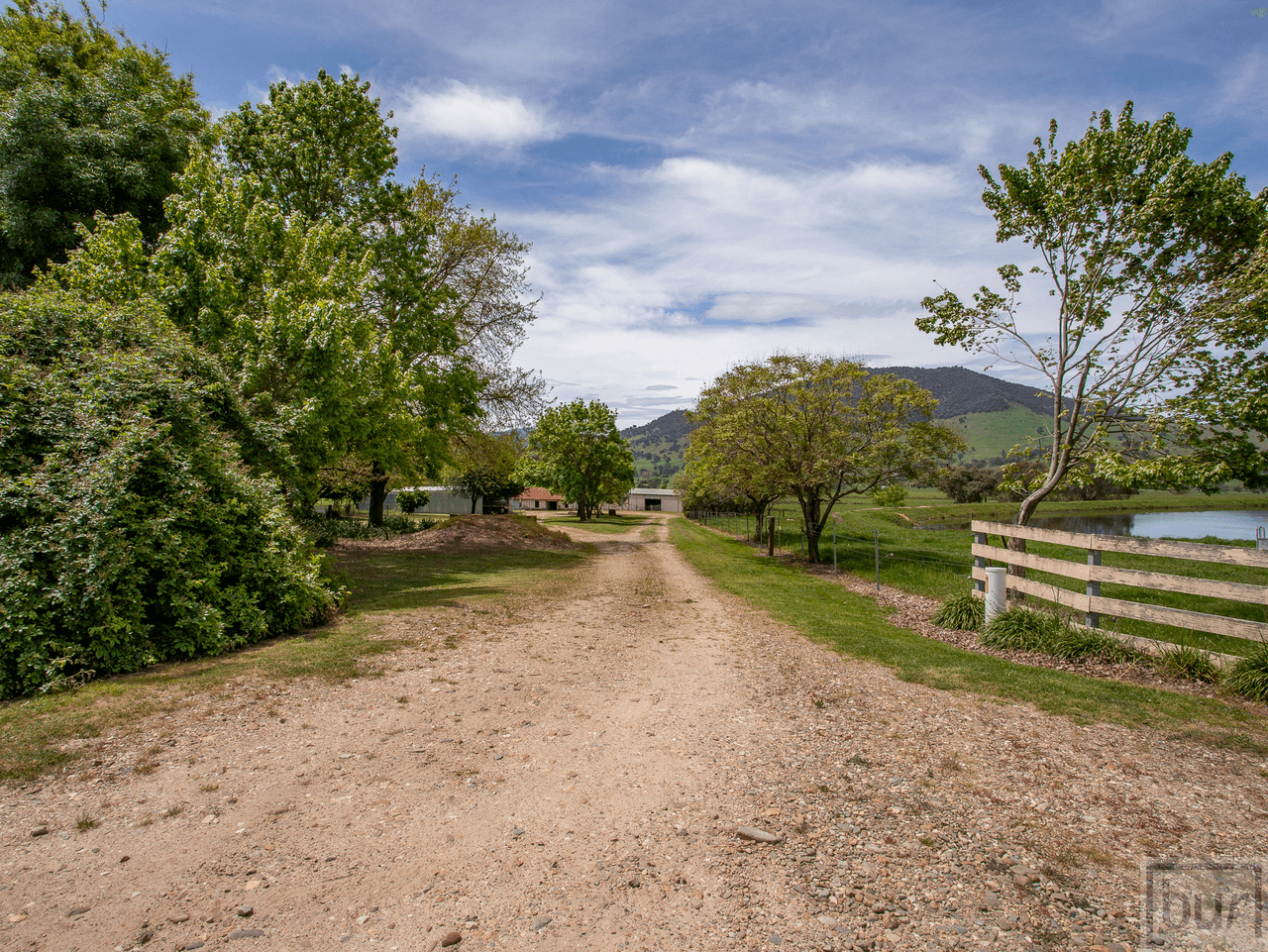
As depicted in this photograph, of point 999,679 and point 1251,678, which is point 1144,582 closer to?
point 1251,678

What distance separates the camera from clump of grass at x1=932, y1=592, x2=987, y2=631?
10.4 meters

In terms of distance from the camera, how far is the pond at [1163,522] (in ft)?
101

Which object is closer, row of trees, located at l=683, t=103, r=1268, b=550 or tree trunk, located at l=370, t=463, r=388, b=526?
row of trees, located at l=683, t=103, r=1268, b=550

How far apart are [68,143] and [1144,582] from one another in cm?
2308

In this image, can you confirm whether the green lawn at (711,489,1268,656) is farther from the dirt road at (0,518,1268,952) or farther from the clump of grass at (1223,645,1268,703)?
the dirt road at (0,518,1268,952)

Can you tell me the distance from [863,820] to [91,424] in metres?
9.14

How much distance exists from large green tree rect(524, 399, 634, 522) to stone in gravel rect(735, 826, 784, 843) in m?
45.1

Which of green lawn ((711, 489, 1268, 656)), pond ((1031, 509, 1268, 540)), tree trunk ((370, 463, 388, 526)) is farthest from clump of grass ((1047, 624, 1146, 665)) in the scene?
pond ((1031, 509, 1268, 540))

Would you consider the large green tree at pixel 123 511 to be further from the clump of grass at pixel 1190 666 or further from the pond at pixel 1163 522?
the pond at pixel 1163 522

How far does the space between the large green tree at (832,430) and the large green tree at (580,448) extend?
29685 mm

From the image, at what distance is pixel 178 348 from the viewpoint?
8805 mm

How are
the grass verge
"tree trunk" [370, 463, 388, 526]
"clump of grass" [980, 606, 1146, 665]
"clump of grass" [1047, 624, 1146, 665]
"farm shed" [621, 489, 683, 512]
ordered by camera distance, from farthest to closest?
1. "farm shed" [621, 489, 683, 512]
2. the grass verge
3. "tree trunk" [370, 463, 388, 526]
4. "clump of grass" [980, 606, 1146, 665]
5. "clump of grass" [1047, 624, 1146, 665]

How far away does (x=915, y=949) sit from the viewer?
2.92 meters

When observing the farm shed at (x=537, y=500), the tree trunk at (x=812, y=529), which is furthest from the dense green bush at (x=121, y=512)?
the farm shed at (x=537, y=500)
